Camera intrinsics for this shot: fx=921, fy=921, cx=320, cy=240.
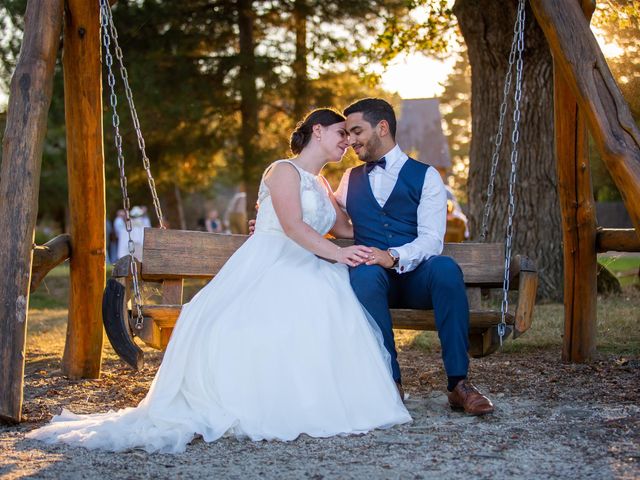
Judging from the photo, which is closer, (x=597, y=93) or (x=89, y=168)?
(x=597, y=93)

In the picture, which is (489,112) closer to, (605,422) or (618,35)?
(618,35)

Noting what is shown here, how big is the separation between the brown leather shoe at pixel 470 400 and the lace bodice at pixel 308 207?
1.07 m

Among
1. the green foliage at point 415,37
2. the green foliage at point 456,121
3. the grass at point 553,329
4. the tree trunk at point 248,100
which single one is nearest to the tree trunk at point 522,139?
the grass at point 553,329

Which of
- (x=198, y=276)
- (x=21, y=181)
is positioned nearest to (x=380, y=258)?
(x=198, y=276)

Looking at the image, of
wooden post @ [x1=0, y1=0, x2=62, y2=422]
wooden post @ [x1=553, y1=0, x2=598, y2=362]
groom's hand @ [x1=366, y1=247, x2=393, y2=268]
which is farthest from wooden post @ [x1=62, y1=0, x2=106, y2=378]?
wooden post @ [x1=553, y1=0, x2=598, y2=362]

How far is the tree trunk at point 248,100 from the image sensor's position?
12.5 metres

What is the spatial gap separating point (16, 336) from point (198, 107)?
27.8 ft

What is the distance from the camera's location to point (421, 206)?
460cm

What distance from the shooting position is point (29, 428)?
4.17 m

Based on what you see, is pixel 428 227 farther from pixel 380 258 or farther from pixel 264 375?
pixel 264 375

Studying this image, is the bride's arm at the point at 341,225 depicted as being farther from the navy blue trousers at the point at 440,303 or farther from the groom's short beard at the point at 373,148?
the navy blue trousers at the point at 440,303

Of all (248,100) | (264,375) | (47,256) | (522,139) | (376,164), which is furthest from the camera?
(248,100)

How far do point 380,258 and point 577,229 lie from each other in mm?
2019

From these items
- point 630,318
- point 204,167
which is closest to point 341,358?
point 630,318
